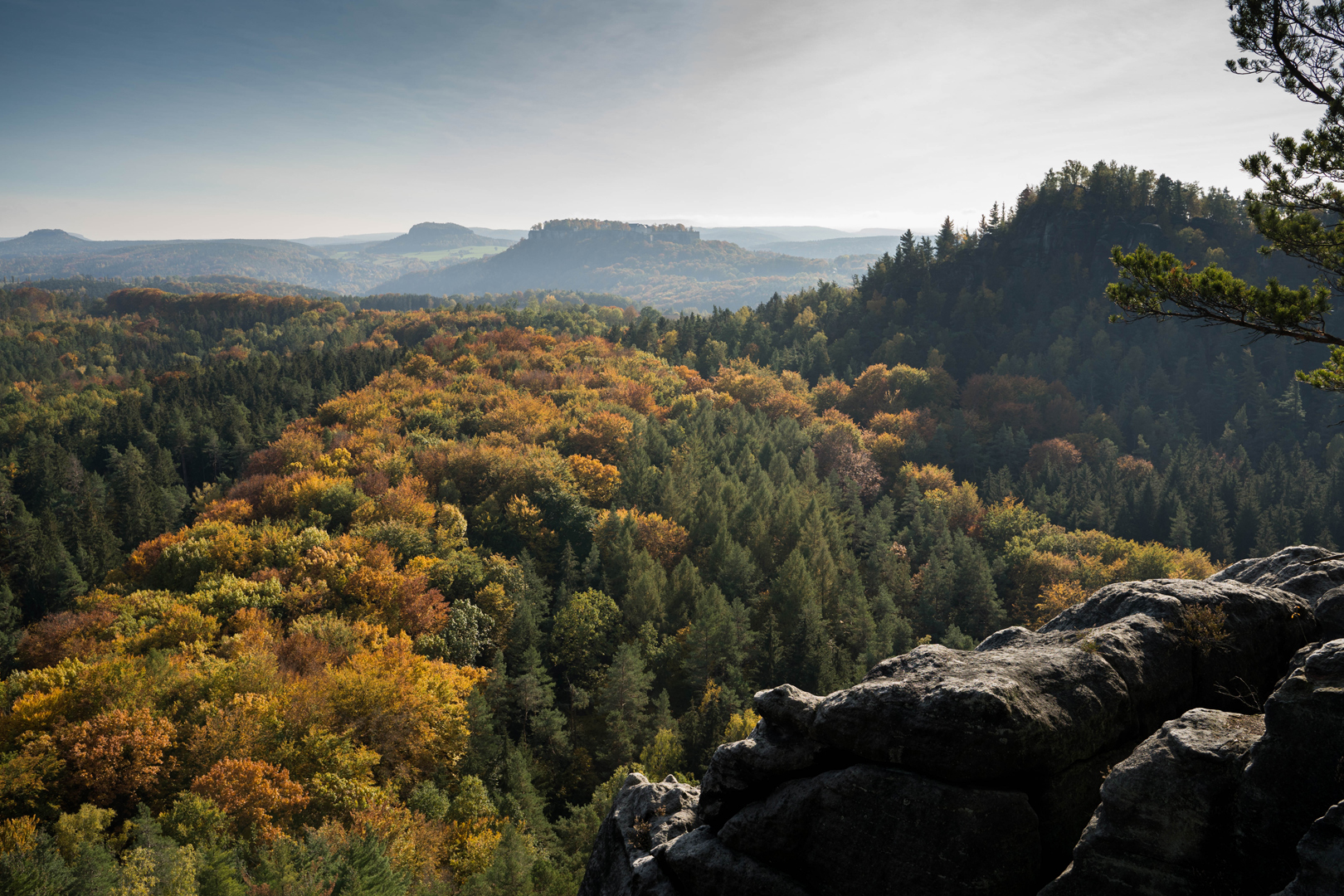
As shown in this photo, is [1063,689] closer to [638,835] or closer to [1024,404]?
[638,835]

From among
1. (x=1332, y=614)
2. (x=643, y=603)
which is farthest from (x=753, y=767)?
(x=643, y=603)

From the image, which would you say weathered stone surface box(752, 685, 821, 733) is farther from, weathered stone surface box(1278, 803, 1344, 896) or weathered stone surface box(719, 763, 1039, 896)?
weathered stone surface box(1278, 803, 1344, 896)

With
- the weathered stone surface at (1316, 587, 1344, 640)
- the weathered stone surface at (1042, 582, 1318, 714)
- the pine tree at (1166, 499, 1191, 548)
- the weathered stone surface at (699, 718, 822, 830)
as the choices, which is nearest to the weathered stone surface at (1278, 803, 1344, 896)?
the weathered stone surface at (1042, 582, 1318, 714)

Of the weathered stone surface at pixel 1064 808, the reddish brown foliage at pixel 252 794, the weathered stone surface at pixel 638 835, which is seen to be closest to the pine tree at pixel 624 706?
the reddish brown foliage at pixel 252 794

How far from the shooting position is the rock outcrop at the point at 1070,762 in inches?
348

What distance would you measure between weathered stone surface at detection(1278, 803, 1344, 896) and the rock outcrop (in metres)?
1.01

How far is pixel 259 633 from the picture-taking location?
4409 cm

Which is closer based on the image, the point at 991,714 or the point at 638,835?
the point at 991,714

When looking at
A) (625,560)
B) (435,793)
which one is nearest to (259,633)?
(435,793)

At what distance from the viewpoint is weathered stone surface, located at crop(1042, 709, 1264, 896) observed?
9134mm

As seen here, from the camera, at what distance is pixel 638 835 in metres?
17.2

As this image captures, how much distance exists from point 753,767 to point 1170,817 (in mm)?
7431

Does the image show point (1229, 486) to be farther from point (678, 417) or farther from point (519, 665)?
point (519, 665)

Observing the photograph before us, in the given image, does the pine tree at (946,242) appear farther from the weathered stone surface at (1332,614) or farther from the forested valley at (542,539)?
the weathered stone surface at (1332,614)
